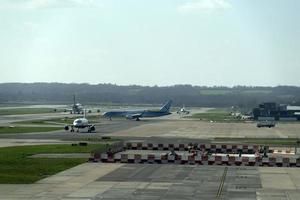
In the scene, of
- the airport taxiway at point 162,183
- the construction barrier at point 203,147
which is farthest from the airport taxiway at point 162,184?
the construction barrier at point 203,147

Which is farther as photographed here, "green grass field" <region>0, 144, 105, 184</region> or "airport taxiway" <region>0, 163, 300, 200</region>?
"green grass field" <region>0, 144, 105, 184</region>

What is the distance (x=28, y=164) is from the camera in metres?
55.4

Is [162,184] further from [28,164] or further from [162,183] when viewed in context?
[28,164]

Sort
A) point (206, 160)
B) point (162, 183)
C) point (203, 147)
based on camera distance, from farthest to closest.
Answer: point (203, 147), point (206, 160), point (162, 183)

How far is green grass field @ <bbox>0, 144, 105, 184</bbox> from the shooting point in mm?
46062

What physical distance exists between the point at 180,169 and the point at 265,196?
14.6m

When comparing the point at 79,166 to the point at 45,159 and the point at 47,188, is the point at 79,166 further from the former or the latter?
the point at 47,188

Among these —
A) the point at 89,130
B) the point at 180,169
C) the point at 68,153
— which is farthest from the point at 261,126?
the point at 180,169

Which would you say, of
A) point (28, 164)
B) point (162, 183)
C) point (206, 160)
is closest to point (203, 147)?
point (206, 160)

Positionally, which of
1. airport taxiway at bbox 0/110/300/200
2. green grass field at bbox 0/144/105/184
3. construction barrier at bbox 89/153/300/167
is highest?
construction barrier at bbox 89/153/300/167

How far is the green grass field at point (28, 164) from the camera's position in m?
46.1

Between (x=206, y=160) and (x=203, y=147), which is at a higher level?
(x=206, y=160)

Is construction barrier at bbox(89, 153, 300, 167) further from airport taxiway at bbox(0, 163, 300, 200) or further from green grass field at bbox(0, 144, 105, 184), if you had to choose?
green grass field at bbox(0, 144, 105, 184)

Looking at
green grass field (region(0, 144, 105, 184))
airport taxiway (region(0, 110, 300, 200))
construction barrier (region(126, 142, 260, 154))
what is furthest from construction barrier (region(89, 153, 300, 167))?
construction barrier (region(126, 142, 260, 154))
